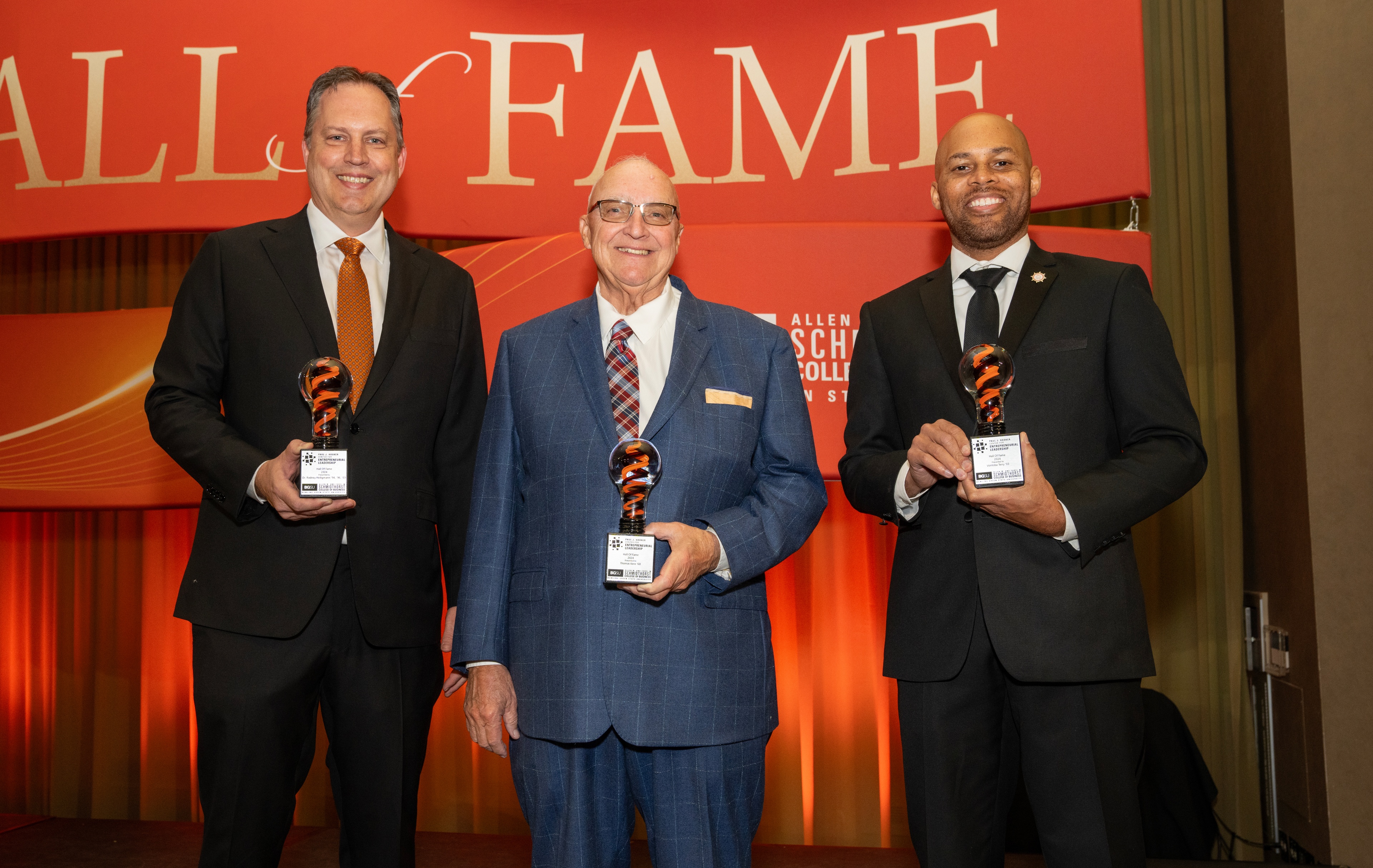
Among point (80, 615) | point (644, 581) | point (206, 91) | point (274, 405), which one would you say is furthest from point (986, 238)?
point (80, 615)

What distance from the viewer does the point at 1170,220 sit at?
13.0ft

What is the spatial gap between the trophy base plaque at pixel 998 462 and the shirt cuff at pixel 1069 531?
168mm

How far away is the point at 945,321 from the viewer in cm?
197

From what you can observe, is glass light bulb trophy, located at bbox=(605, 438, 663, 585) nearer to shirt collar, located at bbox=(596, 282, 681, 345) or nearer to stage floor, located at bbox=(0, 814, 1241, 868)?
shirt collar, located at bbox=(596, 282, 681, 345)

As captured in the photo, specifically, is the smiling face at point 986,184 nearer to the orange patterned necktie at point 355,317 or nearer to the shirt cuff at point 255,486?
the orange patterned necktie at point 355,317

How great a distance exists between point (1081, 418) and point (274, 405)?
155cm

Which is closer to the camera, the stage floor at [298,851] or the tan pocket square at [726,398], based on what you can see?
the tan pocket square at [726,398]

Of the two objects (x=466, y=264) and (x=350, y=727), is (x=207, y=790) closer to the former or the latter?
(x=350, y=727)

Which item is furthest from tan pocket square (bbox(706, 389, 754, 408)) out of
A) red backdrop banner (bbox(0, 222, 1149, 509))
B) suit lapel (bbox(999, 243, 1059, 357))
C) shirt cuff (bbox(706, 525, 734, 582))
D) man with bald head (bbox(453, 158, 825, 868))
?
red backdrop banner (bbox(0, 222, 1149, 509))

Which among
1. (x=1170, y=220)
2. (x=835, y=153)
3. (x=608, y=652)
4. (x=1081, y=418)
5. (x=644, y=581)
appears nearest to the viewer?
(x=644, y=581)

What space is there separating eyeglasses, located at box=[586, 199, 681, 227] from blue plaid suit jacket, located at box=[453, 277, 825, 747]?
6.4 inches

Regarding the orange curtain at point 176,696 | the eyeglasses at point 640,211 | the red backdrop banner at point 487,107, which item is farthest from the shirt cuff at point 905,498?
the orange curtain at point 176,696

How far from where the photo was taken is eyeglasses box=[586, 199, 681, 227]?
1.92m

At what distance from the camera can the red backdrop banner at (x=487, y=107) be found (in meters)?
3.57
